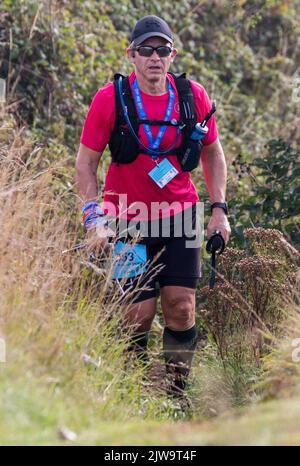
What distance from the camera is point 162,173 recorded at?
638 cm

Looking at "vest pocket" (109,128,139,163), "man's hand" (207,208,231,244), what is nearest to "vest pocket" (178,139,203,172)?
"vest pocket" (109,128,139,163)

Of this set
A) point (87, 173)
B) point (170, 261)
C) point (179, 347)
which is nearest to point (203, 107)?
point (87, 173)

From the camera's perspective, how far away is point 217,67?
44.8ft

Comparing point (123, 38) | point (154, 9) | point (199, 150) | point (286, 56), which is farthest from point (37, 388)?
point (286, 56)

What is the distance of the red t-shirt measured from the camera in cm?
638

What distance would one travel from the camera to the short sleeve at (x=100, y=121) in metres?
6.36

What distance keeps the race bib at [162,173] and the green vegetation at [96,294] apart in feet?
2.01

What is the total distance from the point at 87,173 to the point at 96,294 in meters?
0.77

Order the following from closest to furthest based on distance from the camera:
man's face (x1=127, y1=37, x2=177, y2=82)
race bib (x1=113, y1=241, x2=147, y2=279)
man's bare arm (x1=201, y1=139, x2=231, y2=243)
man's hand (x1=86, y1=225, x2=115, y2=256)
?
man's hand (x1=86, y1=225, x2=115, y2=256), race bib (x1=113, y1=241, x2=147, y2=279), man's face (x1=127, y1=37, x2=177, y2=82), man's bare arm (x1=201, y1=139, x2=231, y2=243)

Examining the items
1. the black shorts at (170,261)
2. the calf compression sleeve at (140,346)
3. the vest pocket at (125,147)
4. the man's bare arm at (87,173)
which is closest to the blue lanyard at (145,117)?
the vest pocket at (125,147)

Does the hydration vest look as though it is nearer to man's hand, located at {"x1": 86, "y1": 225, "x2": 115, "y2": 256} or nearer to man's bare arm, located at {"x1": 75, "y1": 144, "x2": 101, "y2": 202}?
man's bare arm, located at {"x1": 75, "y1": 144, "x2": 101, "y2": 202}

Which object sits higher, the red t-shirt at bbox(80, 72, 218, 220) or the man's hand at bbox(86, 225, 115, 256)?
the red t-shirt at bbox(80, 72, 218, 220)

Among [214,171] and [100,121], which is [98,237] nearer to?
[100,121]
